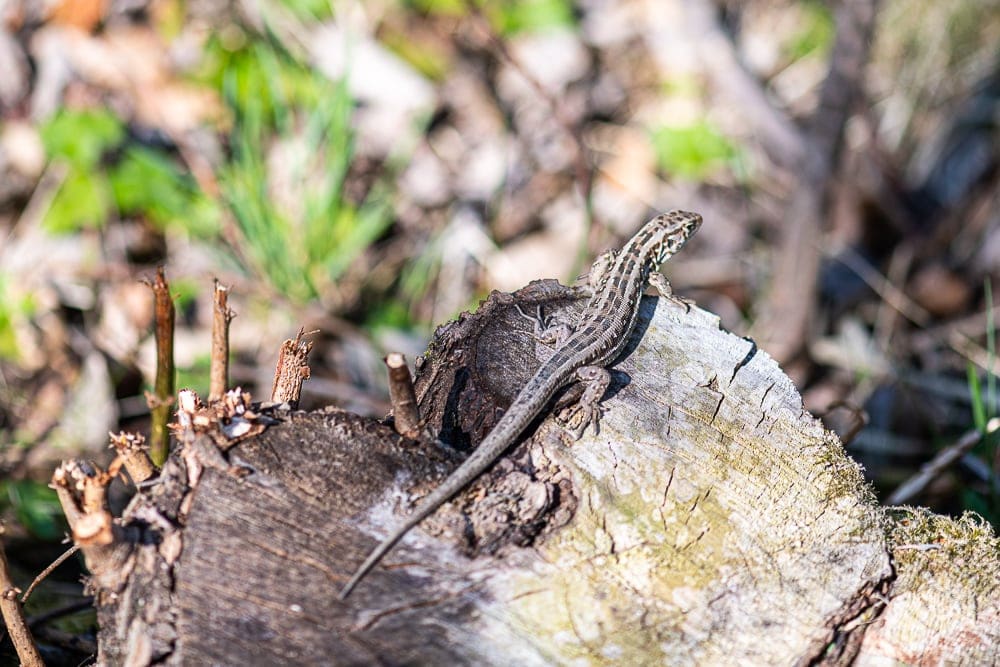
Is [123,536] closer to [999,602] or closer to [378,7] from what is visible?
[999,602]

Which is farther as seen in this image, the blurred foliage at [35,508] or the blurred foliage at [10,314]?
the blurred foliage at [10,314]

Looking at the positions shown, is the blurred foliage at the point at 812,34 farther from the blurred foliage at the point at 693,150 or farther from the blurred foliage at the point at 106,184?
the blurred foliage at the point at 106,184

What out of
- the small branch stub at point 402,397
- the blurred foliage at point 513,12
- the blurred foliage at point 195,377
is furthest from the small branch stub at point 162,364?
the blurred foliage at point 513,12

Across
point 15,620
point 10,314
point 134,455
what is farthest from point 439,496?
point 10,314

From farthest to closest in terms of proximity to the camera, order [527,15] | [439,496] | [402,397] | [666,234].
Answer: [527,15] → [666,234] → [402,397] → [439,496]

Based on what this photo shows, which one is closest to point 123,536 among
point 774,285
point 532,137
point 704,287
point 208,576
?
point 208,576

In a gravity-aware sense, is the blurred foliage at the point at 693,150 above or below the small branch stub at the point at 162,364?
above

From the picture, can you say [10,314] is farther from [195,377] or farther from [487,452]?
[487,452]
